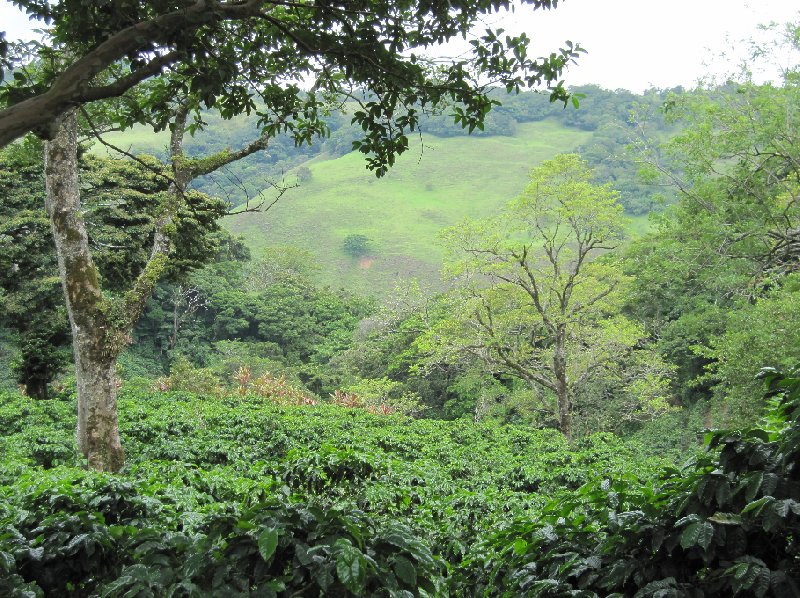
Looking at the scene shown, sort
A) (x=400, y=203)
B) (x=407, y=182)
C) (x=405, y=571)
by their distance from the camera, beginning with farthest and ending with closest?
1. (x=407, y=182)
2. (x=400, y=203)
3. (x=405, y=571)

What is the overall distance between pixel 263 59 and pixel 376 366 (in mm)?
23707

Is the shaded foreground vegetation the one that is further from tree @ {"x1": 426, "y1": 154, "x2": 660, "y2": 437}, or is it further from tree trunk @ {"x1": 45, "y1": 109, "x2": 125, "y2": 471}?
tree @ {"x1": 426, "y1": 154, "x2": 660, "y2": 437}

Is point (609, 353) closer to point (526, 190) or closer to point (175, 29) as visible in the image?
point (526, 190)

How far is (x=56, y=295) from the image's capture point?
14828mm

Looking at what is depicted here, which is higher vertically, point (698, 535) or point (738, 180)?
point (738, 180)

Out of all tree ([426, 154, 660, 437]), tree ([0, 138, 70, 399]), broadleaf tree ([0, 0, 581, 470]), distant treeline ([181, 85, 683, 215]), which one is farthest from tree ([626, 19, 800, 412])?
distant treeline ([181, 85, 683, 215])

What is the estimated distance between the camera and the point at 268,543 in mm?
2168

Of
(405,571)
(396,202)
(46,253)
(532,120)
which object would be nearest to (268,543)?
(405,571)

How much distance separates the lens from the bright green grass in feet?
199

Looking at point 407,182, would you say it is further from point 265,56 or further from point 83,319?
point 265,56

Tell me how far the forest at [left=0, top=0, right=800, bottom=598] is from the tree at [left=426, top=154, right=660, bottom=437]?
100 mm

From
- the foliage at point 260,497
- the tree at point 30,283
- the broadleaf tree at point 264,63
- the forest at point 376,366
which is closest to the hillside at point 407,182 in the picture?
the forest at point 376,366

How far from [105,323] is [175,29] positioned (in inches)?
185

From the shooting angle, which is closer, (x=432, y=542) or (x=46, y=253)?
(x=432, y=542)
